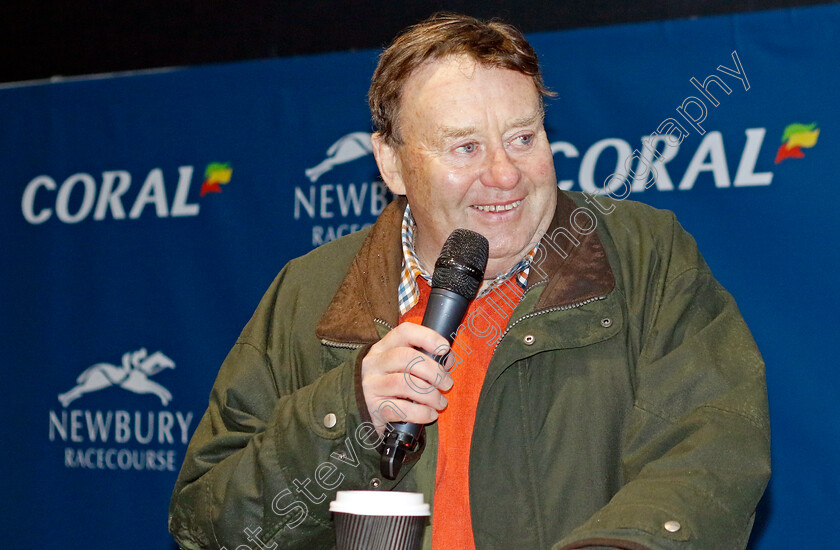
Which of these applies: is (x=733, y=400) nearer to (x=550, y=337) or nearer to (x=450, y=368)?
(x=550, y=337)

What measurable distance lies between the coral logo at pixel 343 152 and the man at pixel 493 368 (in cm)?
124

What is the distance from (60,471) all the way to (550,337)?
2.63 metres

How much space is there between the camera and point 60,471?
3.79 meters

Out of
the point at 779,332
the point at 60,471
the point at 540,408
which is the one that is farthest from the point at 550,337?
the point at 60,471

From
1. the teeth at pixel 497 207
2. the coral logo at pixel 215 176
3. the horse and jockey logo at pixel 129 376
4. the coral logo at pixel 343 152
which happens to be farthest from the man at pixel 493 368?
the horse and jockey logo at pixel 129 376

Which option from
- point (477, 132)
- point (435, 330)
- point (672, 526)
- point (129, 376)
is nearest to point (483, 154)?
point (477, 132)

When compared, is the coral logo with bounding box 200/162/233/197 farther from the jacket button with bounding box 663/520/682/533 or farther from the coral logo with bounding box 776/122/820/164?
the jacket button with bounding box 663/520/682/533

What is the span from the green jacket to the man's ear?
24 centimetres

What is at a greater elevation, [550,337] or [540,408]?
[550,337]

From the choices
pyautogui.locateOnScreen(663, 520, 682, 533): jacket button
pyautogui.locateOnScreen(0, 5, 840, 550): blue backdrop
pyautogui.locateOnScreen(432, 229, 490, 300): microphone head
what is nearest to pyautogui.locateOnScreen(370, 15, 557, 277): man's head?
pyautogui.locateOnScreen(432, 229, 490, 300): microphone head

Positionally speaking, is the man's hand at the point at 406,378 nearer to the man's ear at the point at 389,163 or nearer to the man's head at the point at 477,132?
the man's head at the point at 477,132

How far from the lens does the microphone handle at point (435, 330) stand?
1498 millimetres

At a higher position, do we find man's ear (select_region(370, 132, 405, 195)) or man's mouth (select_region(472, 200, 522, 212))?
man's ear (select_region(370, 132, 405, 195))

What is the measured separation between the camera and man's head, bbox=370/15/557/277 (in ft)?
6.37
